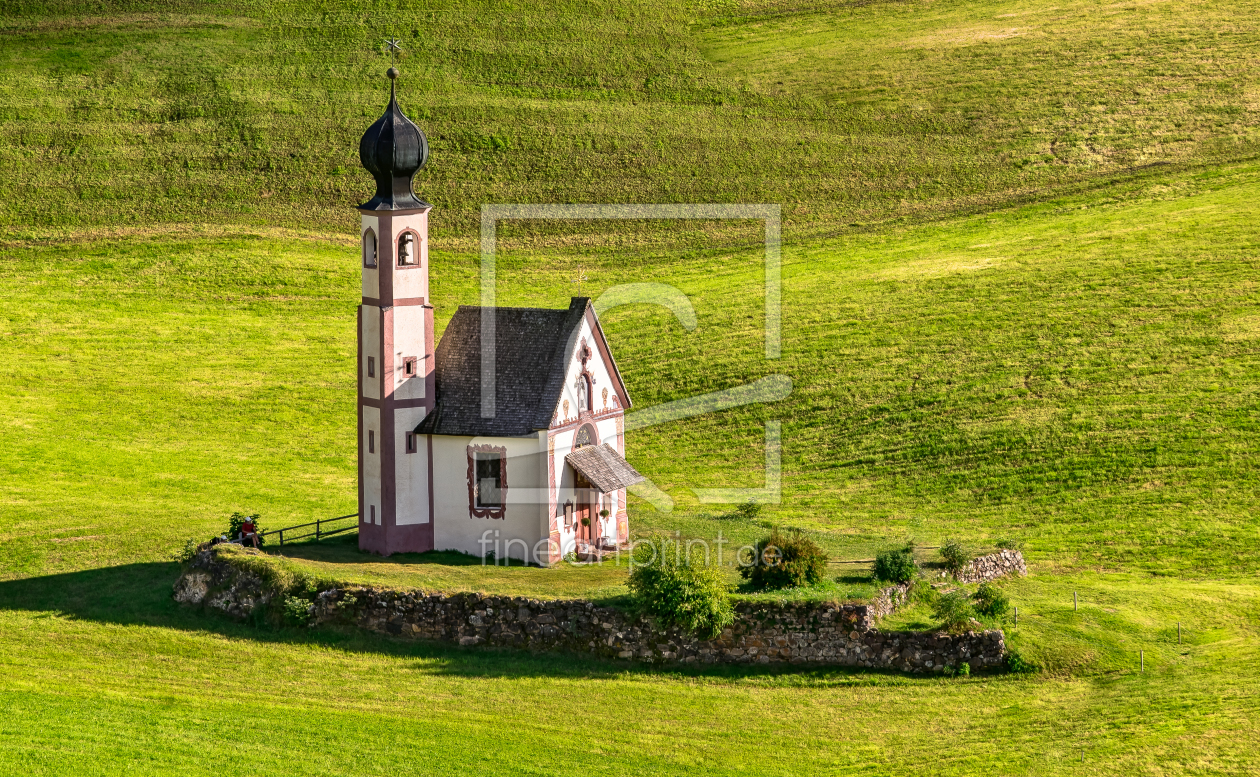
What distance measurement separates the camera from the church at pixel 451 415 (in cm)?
5244

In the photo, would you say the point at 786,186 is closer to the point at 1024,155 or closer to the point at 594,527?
the point at 1024,155

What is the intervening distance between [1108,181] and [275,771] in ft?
245

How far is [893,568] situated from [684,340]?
3497cm

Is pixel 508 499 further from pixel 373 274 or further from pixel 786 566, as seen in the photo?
pixel 786 566

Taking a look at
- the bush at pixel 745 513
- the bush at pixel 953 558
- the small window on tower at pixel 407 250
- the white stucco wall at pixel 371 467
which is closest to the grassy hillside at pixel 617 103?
the bush at pixel 745 513

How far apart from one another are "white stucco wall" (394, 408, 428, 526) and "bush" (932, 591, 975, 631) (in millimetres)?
17166

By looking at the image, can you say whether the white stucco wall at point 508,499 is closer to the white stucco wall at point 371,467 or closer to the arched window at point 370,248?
the white stucco wall at point 371,467

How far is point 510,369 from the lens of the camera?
53.4 meters

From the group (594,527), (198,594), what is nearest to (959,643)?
(594,527)

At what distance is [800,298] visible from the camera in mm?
86500

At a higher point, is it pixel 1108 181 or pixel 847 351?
pixel 1108 181

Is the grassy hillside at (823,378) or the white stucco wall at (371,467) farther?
the grassy hillside at (823,378)

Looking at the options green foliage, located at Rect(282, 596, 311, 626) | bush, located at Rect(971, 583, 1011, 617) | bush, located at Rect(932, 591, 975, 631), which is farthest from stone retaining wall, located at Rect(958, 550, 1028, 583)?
green foliage, located at Rect(282, 596, 311, 626)

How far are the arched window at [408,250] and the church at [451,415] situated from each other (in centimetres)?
3
